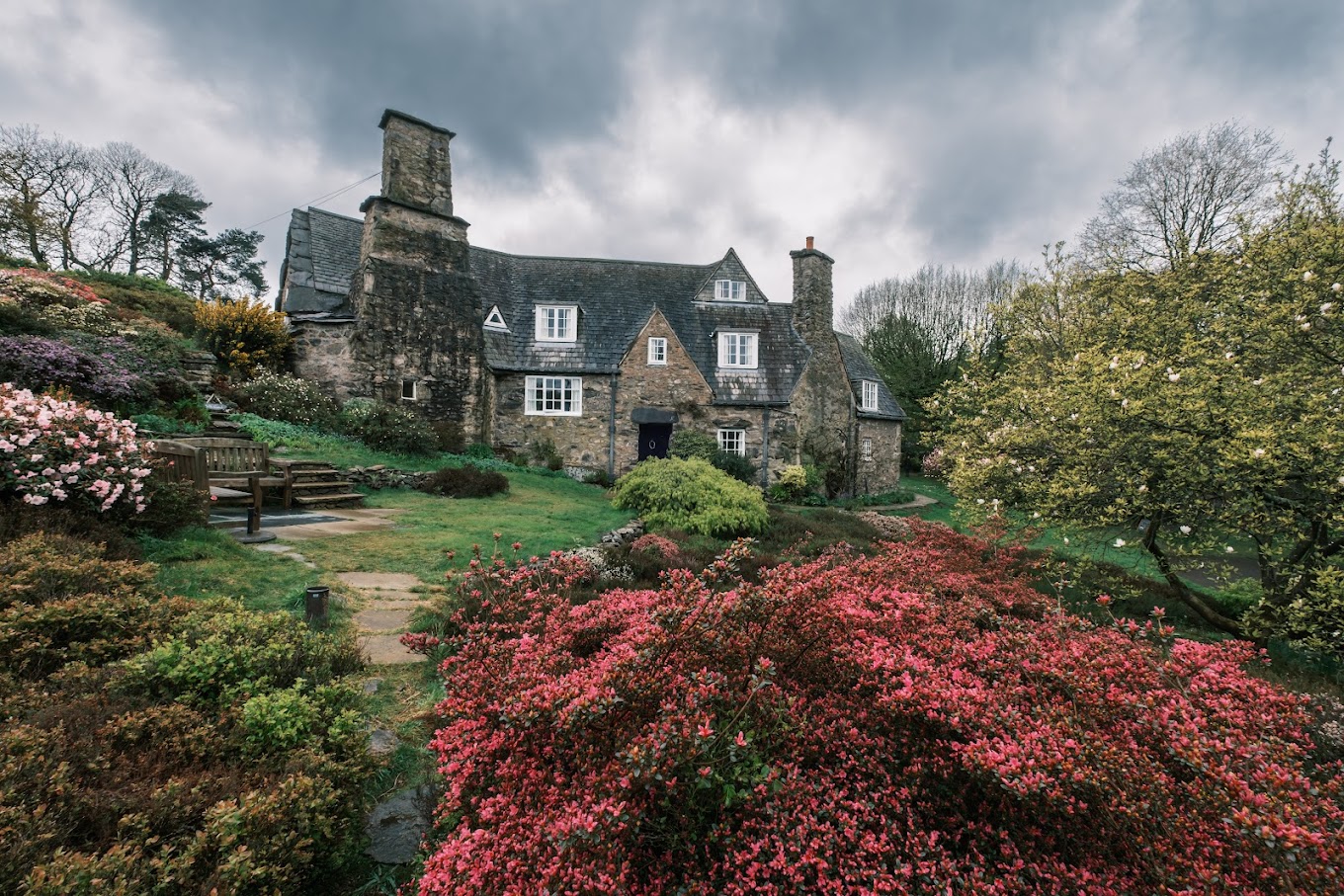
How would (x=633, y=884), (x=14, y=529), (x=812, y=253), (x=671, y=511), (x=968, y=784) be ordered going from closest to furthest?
(x=633, y=884) < (x=968, y=784) < (x=14, y=529) < (x=671, y=511) < (x=812, y=253)

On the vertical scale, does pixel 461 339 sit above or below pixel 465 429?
above

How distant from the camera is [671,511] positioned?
1161 cm

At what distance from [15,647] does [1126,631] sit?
6.40m

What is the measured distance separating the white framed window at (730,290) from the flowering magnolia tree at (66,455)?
18.9 meters

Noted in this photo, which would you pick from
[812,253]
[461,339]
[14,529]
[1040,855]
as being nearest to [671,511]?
[14,529]

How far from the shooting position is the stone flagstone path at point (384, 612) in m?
4.39

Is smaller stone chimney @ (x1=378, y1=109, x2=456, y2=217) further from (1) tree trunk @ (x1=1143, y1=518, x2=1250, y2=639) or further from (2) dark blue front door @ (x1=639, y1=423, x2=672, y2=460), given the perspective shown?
(1) tree trunk @ (x1=1143, y1=518, x2=1250, y2=639)

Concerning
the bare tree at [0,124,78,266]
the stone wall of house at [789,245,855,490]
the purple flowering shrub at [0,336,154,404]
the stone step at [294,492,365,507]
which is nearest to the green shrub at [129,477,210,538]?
the stone step at [294,492,365,507]

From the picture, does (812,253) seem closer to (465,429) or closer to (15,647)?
(465,429)

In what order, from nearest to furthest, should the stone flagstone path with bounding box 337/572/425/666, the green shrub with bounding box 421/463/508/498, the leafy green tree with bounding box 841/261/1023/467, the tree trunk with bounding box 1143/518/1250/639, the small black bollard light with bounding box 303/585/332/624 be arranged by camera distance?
the stone flagstone path with bounding box 337/572/425/666 → the small black bollard light with bounding box 303/585/332/624 → the tree trunk with bounding box 1143/518/1250/639 → the green shrub with bounding box 421/463/508/498 → the leafy green tree with bounding box 841/261/1023/467

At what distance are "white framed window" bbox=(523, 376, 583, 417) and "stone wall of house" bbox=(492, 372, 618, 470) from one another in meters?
0.18

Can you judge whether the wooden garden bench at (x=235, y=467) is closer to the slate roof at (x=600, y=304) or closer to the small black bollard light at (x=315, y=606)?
the small black bollard light at (x=315, y=606)

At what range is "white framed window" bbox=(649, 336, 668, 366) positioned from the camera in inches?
800

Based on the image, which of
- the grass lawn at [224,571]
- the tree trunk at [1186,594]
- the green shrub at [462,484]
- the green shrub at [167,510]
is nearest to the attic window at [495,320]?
the green shrub at [462,484]
